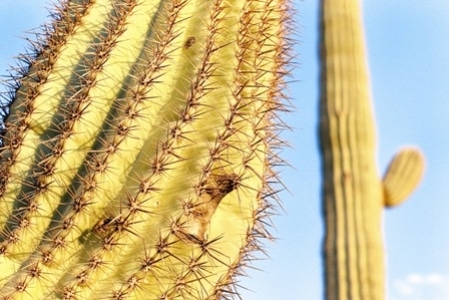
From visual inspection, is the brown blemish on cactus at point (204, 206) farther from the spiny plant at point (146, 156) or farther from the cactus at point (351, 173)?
the cactus at point (351, 173)

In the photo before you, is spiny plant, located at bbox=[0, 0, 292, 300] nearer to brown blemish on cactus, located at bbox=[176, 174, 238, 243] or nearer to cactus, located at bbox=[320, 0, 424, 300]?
brown blemish on cactus, located at bbox=[176, 174, 238, 243]

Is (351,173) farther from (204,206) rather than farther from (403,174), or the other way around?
(204,206)

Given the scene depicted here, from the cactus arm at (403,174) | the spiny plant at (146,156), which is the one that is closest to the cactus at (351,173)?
the cactus arm at (403,174)

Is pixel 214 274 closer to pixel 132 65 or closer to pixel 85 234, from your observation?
pixel 85 234

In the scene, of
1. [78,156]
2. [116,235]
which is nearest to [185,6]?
[78,156]

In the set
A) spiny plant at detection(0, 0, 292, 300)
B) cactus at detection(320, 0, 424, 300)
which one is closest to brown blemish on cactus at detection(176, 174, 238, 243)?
spiny plant at detection(0, 0, 292, 300)

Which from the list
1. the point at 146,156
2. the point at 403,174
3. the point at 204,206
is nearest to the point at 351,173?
the point at 403,174

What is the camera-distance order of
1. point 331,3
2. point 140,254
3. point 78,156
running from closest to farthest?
point 331,3, point 140,254, point 78,156
